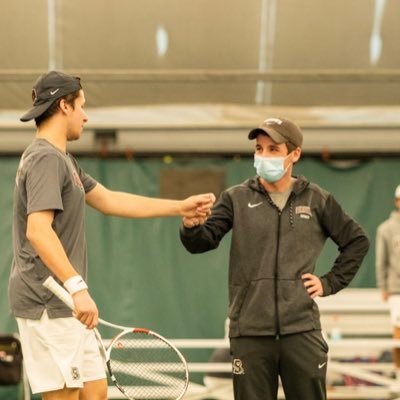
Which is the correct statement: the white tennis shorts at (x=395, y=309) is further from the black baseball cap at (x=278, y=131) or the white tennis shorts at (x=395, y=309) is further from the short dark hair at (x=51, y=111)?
the short dark hair at (x=51, y=111)

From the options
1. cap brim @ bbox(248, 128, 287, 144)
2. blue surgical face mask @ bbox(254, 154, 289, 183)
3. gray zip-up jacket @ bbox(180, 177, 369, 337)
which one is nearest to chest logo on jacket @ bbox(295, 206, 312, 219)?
gray zip-up jacket @ bbox(180, 177, 369, 337)

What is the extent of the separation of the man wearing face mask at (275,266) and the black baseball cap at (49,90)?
95 cm

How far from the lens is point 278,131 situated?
4.84 meters

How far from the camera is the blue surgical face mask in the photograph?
→ 4.79m

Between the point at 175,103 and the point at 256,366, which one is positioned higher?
the point at 175,103

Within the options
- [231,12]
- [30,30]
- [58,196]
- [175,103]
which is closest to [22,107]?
[30,30]

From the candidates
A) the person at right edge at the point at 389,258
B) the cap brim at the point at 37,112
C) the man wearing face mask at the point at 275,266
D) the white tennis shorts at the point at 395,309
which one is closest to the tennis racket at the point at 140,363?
the man wearing face mask at the point at 275,266

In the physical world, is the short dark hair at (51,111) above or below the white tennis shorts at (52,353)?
above

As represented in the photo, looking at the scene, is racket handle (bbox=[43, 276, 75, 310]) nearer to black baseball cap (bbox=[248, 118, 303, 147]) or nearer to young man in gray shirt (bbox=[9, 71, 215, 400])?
young man in gray shirt (bbox=[9, 71, 215, 400])

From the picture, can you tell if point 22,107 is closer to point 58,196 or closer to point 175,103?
point 175,103

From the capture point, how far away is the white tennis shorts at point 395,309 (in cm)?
815

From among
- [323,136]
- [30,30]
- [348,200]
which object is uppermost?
[30,30]

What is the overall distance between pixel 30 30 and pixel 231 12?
1.84m

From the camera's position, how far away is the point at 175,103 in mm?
9758
